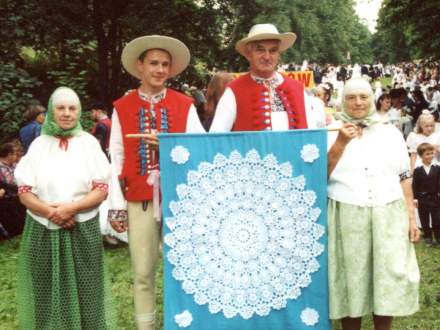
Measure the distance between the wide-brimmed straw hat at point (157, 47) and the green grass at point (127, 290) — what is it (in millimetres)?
2082

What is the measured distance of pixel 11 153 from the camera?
9.18 metres

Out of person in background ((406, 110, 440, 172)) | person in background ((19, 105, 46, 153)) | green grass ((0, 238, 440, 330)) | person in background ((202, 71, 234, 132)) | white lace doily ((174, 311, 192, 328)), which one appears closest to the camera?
white lace doily ((174, 311, 192, 328))

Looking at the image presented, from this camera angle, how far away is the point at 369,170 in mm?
4043

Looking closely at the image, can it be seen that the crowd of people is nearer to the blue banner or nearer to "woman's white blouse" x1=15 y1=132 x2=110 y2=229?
"woman's white blouse" x1=15 y1=132 x2=110 y2=229

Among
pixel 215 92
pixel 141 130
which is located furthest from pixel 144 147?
pixel 215 92

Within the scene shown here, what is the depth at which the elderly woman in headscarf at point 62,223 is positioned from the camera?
418 centimetres

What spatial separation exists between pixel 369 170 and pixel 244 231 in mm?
882

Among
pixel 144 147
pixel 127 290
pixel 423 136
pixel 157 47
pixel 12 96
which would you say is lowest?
pixel 127 290

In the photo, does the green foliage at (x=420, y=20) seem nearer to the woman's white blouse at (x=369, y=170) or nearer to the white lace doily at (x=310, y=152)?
the woman's white blouse at (x=369, y=170)

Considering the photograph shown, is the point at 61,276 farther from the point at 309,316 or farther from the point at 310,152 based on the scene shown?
the point at 310,152

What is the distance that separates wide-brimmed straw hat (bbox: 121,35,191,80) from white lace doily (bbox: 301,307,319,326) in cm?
184

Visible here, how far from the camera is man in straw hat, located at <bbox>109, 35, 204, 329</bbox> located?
13.8 feet

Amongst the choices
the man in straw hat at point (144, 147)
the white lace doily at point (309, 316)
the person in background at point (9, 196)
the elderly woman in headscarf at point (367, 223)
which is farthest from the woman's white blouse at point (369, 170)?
the person in background at point (9, 196)

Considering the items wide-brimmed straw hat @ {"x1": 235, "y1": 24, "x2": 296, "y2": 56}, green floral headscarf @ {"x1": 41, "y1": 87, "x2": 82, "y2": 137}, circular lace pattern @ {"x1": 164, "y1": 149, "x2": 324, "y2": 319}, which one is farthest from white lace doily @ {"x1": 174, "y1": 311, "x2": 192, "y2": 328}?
wide-brimmed straw hat @ {"x1": 235, "y1": 24, "x2": 296, "y2": 56}
